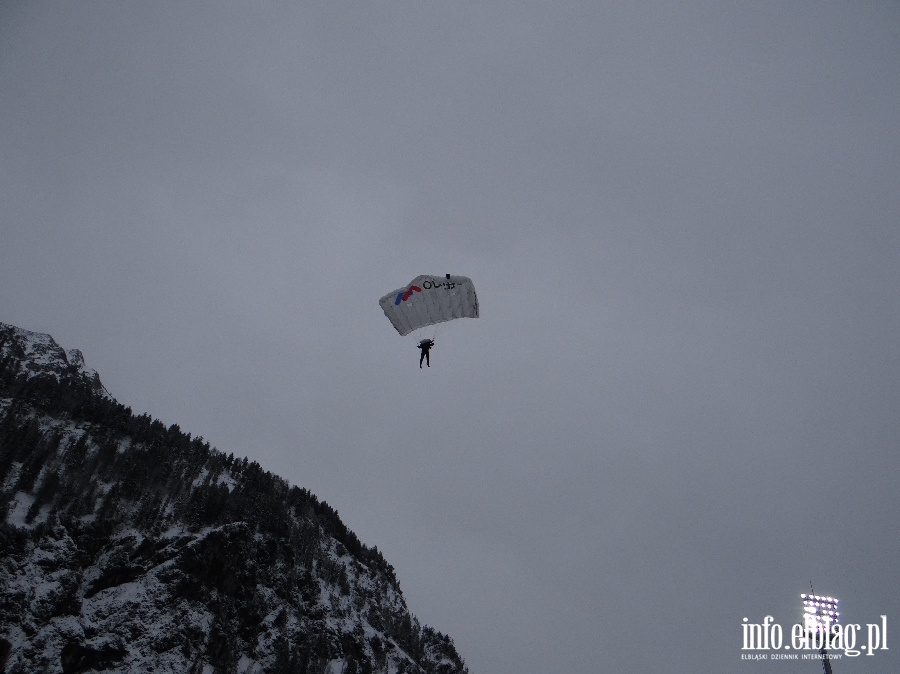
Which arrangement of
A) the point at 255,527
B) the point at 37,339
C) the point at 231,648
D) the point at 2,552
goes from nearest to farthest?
the point at 2,552
the point at 231,648
the point at 255,527
the point at 37,339

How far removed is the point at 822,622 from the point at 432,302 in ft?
114

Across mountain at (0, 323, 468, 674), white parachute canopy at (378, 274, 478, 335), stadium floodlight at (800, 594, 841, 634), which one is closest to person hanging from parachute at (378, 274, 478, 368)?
white parachute canopy at (378, 274, 478, 335)

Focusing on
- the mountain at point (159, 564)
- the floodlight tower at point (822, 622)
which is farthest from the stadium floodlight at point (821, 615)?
the mountain at point (159, 564)

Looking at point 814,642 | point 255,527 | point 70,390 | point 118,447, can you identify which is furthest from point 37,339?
point 814,642

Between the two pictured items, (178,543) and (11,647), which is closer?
(11,647)

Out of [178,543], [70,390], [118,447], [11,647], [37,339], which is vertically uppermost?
[37,339]

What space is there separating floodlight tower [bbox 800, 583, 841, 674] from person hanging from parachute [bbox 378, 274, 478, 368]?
31111 millimetres

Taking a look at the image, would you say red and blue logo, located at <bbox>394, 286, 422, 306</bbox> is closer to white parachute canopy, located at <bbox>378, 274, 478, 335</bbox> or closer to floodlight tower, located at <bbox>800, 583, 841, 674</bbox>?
white parachute canopy, located at <bbox>378, 274, 478, 335</bbox>

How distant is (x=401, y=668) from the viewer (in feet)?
125

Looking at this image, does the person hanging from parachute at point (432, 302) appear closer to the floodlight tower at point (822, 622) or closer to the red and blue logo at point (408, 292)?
the red and blue logo at point (408, 292)

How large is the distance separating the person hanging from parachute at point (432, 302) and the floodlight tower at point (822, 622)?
31.1 meters

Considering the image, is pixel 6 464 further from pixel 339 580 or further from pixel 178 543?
pixel 339 580

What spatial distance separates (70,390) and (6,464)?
1456 centimetres

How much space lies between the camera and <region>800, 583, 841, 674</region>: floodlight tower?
35.2 m
